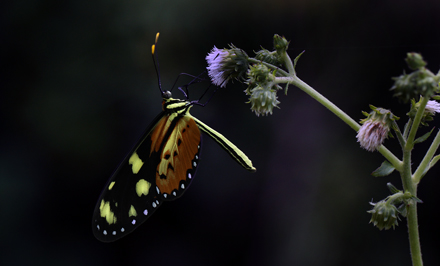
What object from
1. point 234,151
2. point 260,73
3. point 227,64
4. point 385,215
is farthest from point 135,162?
point 385,215

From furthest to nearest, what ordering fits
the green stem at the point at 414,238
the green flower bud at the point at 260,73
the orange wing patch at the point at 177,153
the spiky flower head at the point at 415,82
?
1. the orange wing patch at the point at 177,153
2. the green flower bud at the point at 260,73
3. the green stem at the point at 414,238
4. the spiky flower head at the point at 415,82

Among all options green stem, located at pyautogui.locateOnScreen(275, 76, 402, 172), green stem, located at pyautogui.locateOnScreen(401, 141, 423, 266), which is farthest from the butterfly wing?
green stem, located at pyautogui.locateOnScreen(401, 141, 423, 266)

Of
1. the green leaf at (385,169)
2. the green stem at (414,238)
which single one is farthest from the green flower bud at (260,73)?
the green stem at (414,238)

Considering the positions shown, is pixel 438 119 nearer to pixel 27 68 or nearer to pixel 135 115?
pixel 135 115

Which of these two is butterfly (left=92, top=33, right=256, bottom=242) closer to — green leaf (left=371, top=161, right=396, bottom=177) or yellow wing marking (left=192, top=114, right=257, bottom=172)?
yellow wing marking (left=192, top=114, right=257, bottom=172)

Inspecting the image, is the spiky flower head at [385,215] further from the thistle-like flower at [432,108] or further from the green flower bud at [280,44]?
the green flower bud at [280,44]

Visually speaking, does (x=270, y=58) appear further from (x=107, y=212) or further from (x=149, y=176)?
(x=107, y=212)
